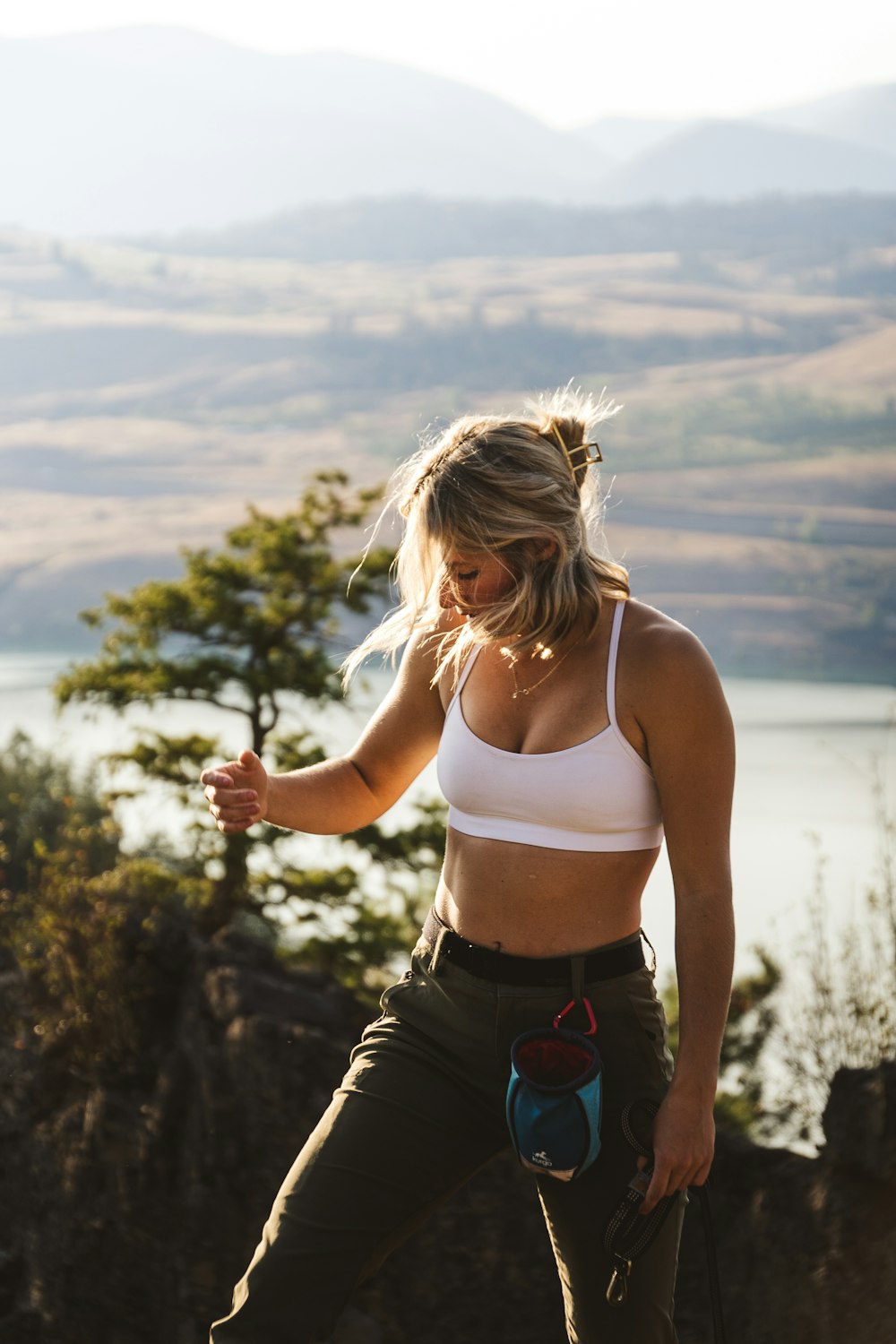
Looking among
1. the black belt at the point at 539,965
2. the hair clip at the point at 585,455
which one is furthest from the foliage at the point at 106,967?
the hair clip at the point at 585,455

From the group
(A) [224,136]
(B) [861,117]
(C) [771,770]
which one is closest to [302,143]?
(A) [224,136]

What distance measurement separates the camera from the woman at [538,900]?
1.44 metres

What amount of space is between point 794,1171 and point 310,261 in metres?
50.9

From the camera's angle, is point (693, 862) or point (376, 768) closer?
point (693, 862)

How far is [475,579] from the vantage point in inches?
61.4

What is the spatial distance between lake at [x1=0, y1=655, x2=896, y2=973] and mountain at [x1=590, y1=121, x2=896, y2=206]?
4765cm

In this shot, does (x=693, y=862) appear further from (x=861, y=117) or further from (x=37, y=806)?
(x=861, y=117)

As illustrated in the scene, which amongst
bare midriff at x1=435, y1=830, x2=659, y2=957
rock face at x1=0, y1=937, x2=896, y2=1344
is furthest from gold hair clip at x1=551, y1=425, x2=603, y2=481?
rock face at x1=0, y1=937, x2=896, y2=1344

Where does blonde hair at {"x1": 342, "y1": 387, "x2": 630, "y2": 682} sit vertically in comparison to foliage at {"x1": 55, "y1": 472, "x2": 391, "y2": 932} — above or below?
above

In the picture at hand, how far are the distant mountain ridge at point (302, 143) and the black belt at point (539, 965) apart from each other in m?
47.7

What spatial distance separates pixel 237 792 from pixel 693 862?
23.2 inches

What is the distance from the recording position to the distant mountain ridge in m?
57.8

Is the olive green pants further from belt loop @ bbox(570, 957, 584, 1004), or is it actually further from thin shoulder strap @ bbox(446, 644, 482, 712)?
thin shoulder strap @ bbox(446, 644, 482, 712)

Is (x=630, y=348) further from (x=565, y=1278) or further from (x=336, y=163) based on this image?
(x=336, y=163)
